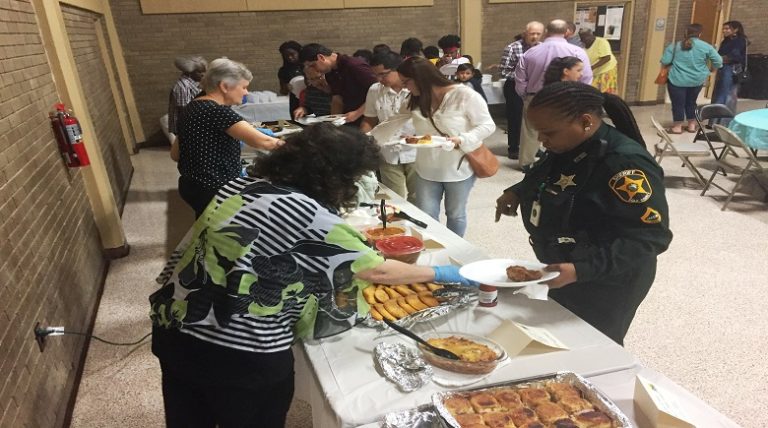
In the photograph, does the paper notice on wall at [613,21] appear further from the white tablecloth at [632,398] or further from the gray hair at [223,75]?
the white tablecloth at [632,398]

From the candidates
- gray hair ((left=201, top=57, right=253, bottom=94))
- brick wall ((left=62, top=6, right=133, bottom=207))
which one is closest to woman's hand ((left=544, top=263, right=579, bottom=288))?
gray hair ((left=201, top=57, right=253, bottom=94))

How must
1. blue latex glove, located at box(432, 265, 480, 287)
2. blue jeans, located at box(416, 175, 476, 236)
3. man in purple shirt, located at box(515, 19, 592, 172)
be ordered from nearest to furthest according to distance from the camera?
blue latex glove, located at box(432, 265, 480, 287) → blue jeans, located at box(416, 175, 476, 236) → man in purple shirt, located at box(515, 19, 592, 172)

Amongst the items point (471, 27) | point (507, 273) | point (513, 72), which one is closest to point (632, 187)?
point (507, 273)

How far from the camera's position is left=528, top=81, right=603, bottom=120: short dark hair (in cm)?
134

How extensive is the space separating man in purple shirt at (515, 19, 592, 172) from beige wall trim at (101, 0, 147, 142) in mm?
5543

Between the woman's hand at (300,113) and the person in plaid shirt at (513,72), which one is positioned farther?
the person in plaid shirt at (513,72)

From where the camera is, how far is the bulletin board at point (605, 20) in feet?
28.7

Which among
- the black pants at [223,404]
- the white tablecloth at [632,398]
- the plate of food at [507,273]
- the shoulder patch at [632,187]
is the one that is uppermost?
the shoulder patch at [632,187]

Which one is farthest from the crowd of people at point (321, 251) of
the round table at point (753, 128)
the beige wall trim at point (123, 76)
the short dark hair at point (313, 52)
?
the beige wall trim at point (123, 76)

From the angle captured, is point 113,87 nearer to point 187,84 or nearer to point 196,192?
point 187,84

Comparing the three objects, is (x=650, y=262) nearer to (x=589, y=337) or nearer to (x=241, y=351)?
(x=589, y=337)

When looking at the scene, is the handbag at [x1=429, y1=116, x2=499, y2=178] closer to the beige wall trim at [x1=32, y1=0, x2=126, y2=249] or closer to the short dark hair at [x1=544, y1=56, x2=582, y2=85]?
the short dark hair at [x1=544, y1=56, x2=582, y2=85]

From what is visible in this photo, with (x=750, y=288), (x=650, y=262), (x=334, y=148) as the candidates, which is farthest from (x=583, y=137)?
(x=750, y=288)

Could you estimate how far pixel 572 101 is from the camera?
1.34 meters
